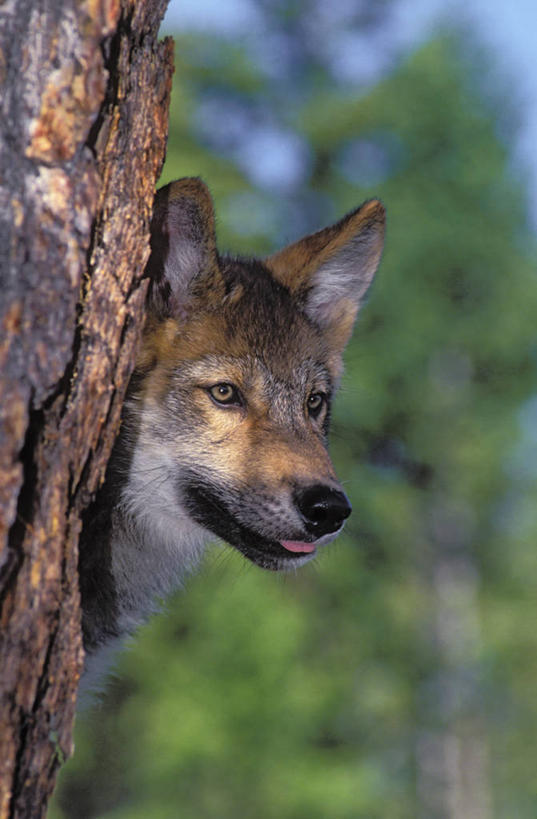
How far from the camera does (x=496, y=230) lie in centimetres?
2812

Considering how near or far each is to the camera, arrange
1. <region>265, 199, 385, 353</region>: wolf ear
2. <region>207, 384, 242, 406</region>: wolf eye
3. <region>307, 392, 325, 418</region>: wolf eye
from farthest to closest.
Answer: <region>265, 199, 385, 353</region>: wolf ear, <region>307, 392, 325, 418</region>: wolf eye, <region>207, 384, 242, 406</region>: wolf eye

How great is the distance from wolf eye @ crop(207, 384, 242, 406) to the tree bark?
142cm

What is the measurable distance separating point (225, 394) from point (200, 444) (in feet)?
0.73

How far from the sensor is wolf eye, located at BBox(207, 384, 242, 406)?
384cm

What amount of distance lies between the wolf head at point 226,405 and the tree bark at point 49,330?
1.18 meters

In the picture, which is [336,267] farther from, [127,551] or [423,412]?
[423,412]

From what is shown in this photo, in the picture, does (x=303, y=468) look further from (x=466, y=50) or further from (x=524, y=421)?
(x=466, y=50)

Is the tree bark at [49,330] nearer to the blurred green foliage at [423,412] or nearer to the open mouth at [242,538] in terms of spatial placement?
the open mouth at [242,538]

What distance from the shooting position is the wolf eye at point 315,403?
4113mm

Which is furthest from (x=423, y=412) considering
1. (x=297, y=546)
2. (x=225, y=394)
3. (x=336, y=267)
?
(x=297, y=546)

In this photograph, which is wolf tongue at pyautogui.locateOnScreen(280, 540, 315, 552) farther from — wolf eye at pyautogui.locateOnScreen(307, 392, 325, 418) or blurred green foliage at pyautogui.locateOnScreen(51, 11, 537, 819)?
blurred green foliage at pyautogui.locateOnScreen(51, 11, 537, 819)

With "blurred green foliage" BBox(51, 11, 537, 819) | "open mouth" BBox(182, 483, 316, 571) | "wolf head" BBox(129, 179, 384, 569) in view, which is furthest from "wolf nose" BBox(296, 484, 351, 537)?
"blurred green foliage" BBox(51, 11, 537, 819)

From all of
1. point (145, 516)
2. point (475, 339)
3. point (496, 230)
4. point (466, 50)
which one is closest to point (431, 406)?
point (475, 339)

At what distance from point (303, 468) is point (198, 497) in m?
0.52
